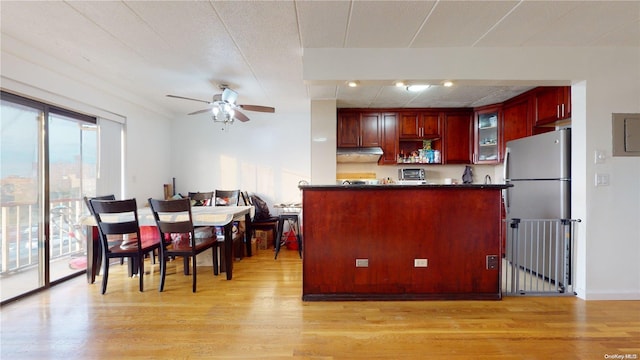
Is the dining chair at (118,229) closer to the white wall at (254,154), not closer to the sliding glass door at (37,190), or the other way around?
the sliding glass door at (37,190)

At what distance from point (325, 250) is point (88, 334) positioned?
1.93 metres

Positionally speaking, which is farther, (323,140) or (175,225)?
(323,140)

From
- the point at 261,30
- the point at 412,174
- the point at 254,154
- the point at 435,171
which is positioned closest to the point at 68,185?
the point at 254,154

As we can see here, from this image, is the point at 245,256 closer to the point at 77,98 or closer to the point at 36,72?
the point at 77,98

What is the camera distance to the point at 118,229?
2.67m

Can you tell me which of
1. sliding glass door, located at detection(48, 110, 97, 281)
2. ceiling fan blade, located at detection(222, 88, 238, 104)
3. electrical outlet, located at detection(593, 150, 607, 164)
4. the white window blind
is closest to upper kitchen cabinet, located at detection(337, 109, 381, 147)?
ceiling fan blade, located at detection(222, 88, 238, 104)

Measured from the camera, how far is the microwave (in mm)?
4477

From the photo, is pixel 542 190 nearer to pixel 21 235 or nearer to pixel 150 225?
pixel 150 225

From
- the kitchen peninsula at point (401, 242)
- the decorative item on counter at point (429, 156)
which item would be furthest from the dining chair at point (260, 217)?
the decorative item on counter at point (429, 156)

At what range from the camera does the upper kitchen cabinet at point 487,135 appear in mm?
4047

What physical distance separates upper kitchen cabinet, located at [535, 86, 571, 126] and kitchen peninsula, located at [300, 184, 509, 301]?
1.47 m

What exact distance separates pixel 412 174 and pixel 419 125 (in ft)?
2.74

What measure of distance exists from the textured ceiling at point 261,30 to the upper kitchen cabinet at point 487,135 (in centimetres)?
170

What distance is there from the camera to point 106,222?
8.96ft
